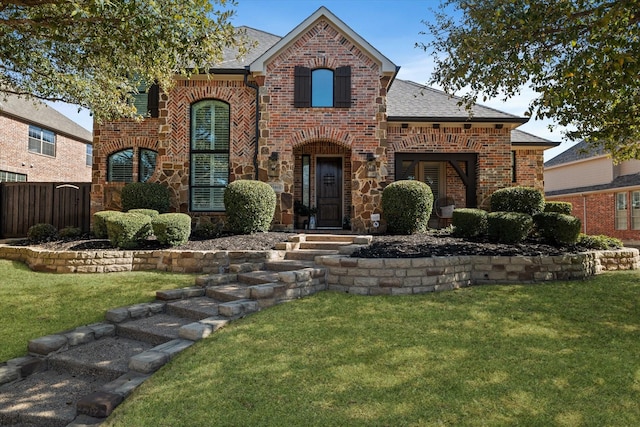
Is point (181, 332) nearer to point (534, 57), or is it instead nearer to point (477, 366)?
point (477, 366)

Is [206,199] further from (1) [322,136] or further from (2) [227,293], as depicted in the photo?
(2) [227,293]

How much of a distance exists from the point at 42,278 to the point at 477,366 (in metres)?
8.28

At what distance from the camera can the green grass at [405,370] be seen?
2.97m

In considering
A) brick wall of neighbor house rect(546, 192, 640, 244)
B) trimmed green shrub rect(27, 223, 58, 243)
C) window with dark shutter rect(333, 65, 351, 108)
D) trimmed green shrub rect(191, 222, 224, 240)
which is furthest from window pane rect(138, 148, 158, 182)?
brick wall of neighbor house rect(546, 192, 640, 244)

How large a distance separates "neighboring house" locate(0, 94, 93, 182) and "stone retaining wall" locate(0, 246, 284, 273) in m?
11.5

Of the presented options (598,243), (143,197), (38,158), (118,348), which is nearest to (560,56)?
(598,243)

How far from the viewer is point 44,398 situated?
3539 millimetres

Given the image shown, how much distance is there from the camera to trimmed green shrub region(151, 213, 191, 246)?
850cm

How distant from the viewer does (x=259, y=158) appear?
11445 mm

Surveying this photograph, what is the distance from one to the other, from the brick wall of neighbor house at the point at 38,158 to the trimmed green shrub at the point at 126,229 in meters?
14.1

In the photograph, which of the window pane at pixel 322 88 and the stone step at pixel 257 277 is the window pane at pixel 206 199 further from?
the stone step at pixel 257 277

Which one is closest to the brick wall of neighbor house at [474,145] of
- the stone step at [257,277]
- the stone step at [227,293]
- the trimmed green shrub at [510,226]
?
the trimmed green shrub at [510,226]

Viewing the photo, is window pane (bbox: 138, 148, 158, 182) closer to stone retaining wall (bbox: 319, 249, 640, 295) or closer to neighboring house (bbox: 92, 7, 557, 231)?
neighboring house (bbox: 92, 7, 557, 231)

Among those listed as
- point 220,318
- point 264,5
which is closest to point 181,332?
point 220,318
